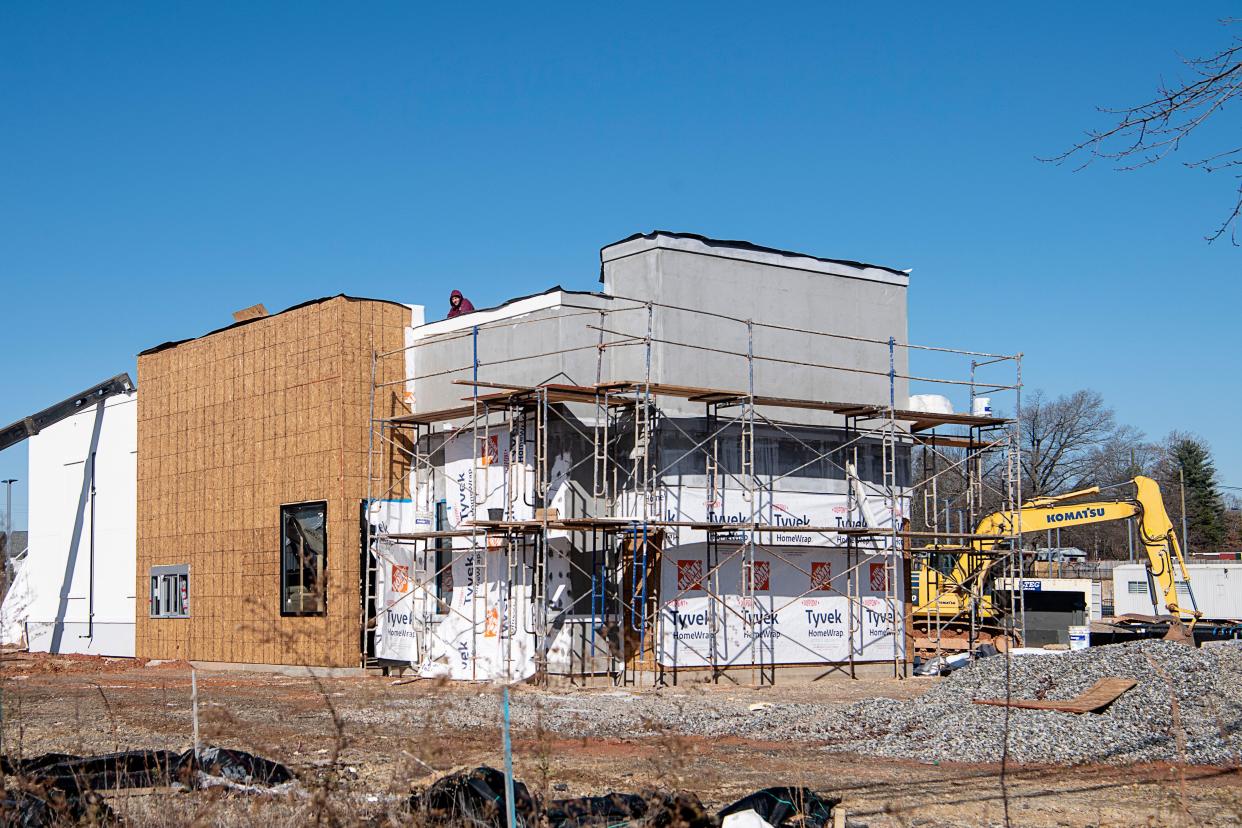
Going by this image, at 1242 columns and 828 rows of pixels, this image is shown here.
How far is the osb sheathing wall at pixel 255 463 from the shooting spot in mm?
25578

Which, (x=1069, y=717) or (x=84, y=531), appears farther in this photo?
(x=84, y=531)

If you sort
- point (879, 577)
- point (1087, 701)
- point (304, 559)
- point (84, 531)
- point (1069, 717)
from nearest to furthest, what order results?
1. point (1069, 717)
2. point (1087, 701)
3. point (879, 577)
4. point (304, 559)
5. point (84, 531)

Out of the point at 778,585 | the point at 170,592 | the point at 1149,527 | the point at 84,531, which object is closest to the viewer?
the point at 778,585

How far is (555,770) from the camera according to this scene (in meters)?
10.9

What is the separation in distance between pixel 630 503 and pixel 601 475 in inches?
40.1

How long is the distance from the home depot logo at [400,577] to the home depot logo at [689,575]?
225 inches

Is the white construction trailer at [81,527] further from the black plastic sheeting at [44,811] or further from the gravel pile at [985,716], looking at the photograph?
the black plastic sheeting at [44,811]

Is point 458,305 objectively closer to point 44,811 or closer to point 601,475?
point 601,475

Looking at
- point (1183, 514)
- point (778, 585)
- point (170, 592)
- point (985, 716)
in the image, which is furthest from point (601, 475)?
point (1183, 514)

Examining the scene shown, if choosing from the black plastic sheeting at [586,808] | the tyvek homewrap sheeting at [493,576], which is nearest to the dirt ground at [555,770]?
the black plastic sheeting at [586,808]

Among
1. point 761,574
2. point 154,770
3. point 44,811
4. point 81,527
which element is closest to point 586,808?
point 154,770

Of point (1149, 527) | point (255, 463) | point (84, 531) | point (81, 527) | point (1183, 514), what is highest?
point (255, 463)

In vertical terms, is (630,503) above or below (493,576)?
above

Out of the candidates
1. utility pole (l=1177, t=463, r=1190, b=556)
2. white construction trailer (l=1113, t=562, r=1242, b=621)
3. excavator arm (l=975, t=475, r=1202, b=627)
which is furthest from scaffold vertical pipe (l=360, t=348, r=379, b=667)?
utility pole (l=1177, t=463, r=1190, b=556)
